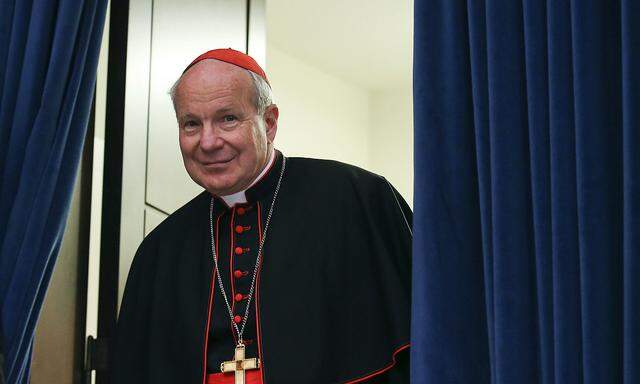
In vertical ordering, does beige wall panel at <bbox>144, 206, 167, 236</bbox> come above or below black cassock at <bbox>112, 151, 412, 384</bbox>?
above

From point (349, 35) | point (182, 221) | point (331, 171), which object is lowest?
point (182, 221)

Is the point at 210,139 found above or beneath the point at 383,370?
above

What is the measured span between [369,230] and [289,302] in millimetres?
277

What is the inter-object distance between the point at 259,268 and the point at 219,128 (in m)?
0.39

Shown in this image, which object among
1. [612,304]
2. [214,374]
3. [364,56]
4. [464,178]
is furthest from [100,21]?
[364,56]

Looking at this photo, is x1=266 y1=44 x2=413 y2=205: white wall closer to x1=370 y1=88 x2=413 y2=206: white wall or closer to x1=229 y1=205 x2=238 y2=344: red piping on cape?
x1=370 y1=88 x2=413 y2=206: white wall

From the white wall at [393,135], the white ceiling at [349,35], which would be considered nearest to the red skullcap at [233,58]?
the white ceiling at [349,35]

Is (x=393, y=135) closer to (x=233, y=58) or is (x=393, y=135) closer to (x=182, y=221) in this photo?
(x=182, y=221)

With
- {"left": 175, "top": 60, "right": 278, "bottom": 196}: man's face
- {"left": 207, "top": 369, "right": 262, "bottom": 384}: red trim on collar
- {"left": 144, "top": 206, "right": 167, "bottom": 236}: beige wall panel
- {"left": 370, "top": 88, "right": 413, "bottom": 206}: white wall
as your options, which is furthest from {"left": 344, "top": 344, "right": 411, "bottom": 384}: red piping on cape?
{"left": 370, "top": 88, "right": 413, "bottom": 206}: white wall

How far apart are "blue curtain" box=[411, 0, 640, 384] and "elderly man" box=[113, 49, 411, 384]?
0.45 metres

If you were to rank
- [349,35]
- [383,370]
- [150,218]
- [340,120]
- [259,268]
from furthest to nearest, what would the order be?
1. [340,120]
2. [349,35]
3. [150,218]
4. [259,268]
5. [383,370]

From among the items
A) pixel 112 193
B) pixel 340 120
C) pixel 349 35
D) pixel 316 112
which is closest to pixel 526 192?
pixel 112 193

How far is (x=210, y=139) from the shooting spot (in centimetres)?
250

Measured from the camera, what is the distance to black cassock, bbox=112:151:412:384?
2457 mm
